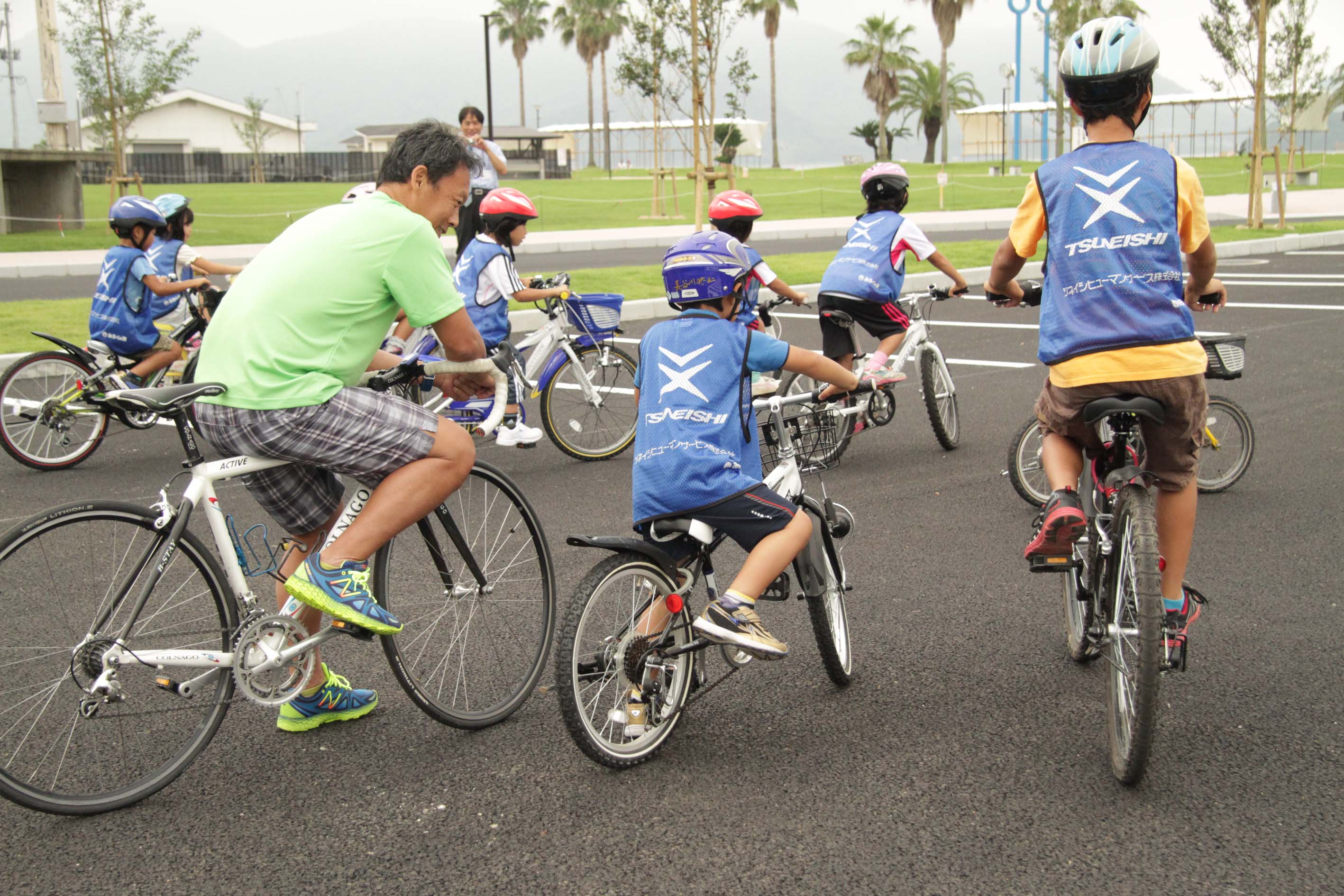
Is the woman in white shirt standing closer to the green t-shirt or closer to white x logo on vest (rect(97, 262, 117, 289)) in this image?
white x logo on vest (rect(97, 262, 117, 289))

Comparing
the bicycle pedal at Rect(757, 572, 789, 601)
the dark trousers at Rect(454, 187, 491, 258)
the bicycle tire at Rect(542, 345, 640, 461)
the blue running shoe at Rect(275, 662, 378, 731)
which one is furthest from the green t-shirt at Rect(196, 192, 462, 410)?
the dark trousers at Rect(454, 187, 491, 258)

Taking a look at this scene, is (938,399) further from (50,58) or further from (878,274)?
(50,58)

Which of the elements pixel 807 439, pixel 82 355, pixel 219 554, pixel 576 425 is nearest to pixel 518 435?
pixel 576 425

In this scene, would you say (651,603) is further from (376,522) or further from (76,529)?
Answer: (76,529)

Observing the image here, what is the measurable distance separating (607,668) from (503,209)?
4.77 m

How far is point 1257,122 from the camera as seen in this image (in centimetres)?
2277

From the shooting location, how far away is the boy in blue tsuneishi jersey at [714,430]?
3672mm

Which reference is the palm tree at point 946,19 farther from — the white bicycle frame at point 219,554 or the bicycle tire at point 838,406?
the white bicycle frame at point 219,554

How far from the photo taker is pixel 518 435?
8055mm

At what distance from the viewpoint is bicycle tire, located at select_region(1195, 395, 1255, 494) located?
22.0ft

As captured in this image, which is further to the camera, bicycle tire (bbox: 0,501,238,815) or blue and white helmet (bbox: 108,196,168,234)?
blue and white helmet (bbox: 108,196,168,234)

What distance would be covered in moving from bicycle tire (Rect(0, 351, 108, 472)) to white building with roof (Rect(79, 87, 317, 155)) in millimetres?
88257

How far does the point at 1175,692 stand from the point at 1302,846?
3.37 ft

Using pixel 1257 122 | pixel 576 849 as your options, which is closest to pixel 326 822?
pixel 576 849
